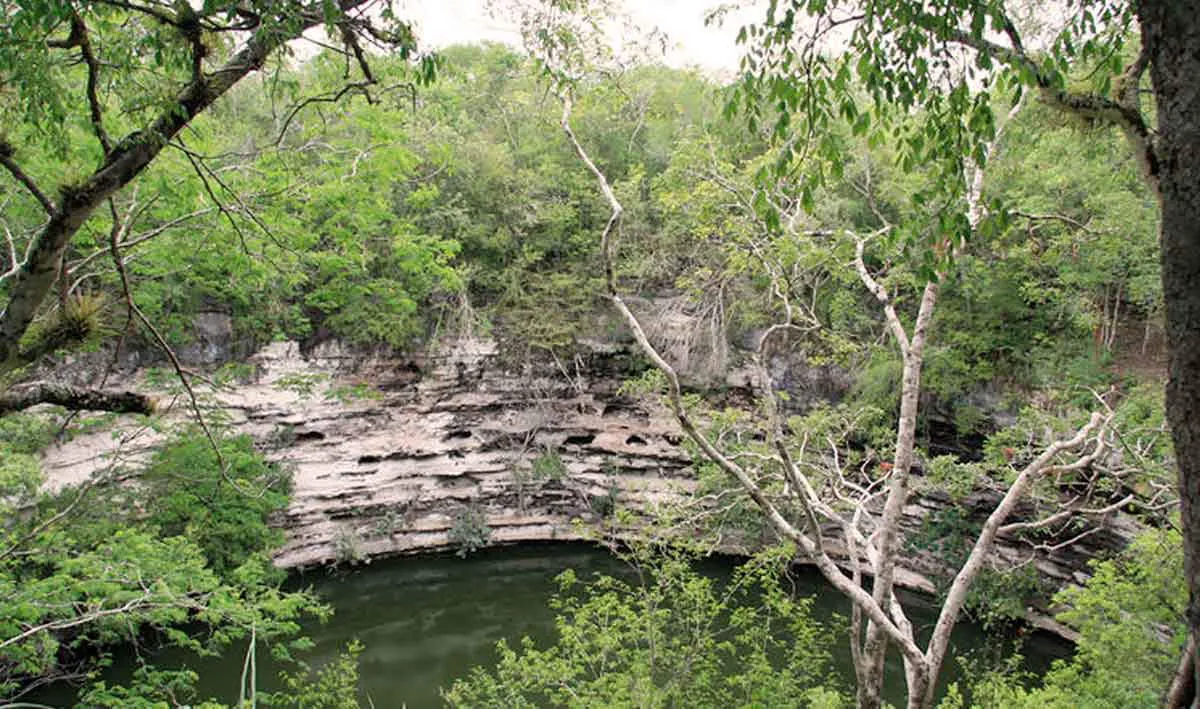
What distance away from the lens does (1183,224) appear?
141cm

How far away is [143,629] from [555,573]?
6321 mm

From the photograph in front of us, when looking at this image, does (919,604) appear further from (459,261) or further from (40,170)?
(40,170)

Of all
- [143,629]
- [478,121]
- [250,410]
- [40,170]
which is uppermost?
[478,121]

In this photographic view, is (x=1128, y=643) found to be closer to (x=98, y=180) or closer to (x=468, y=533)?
(x=98, y=180)

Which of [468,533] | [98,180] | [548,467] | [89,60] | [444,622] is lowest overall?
[444,622]

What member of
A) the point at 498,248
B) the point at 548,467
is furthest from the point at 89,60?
the point at 548,467

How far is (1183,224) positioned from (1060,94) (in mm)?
2764

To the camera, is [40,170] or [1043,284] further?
[1043,284]

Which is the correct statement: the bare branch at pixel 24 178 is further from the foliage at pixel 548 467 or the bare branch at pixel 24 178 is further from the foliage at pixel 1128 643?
the foliage at pixel 548 467

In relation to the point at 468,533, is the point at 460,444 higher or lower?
higher

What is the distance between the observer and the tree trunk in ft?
4.56

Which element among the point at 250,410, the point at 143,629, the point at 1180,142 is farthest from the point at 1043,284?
the point at 143,629

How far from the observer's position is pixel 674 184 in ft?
23.4

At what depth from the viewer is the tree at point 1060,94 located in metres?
1.41
